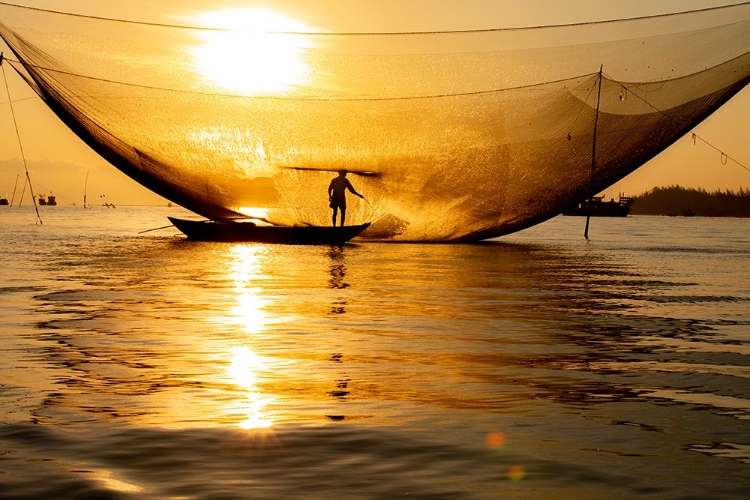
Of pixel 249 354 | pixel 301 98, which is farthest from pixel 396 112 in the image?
pixel 249 354

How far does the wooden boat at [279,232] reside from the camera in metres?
24.9

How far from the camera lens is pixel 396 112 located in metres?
23.1

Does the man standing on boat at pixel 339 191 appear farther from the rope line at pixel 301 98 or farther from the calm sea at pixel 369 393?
the calm sea at pixel 369 393

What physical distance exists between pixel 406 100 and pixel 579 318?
13.1 metres

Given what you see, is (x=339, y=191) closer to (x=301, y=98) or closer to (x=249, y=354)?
(x=301, y=98)

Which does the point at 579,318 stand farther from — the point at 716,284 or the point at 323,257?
the point at 323,257

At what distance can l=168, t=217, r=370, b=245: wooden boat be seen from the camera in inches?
981

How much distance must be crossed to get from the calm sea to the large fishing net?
9191 mm

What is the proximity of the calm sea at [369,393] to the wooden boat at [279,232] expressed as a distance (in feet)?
38.4

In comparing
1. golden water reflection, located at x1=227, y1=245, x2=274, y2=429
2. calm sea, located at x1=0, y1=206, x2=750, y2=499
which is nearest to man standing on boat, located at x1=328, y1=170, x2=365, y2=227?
golden water reflection, located at x1=227, y1=245, x2=274, y2=429

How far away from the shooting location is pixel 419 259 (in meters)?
20.1

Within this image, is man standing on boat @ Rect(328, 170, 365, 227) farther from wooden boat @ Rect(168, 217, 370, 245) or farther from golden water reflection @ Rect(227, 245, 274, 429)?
golden water reflection @ Rect(227, 245, 274, 429)

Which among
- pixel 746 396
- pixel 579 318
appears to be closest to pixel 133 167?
pixel 579 318

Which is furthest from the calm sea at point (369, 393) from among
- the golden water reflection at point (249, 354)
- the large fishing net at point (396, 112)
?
the large fishing net at point (396, 112)
